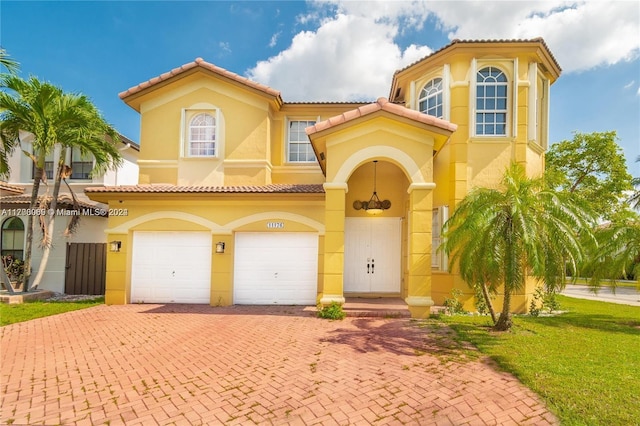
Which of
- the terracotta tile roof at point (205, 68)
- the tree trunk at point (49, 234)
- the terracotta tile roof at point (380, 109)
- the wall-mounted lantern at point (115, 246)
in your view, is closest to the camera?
the terracotta tile roof at point (380, 109)

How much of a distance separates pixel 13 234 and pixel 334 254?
50.4 feet

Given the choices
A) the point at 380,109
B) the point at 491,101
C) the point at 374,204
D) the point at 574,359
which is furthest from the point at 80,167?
the point at 574,359

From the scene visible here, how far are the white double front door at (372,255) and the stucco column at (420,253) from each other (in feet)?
11.4

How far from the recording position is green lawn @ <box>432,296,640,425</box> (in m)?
4.59

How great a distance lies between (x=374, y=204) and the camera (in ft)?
42.8

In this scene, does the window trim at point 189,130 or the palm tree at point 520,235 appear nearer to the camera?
the palm tree at point 520,235

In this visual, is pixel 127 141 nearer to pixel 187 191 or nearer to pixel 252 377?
pixel 187 191

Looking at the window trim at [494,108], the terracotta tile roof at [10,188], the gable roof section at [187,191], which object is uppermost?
the window trim at [494,108]

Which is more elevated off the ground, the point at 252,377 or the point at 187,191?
the point at 187,191

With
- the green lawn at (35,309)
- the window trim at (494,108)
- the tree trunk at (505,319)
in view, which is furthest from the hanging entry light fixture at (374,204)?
the green lawn at (35,309)

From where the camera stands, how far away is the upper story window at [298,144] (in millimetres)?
14969

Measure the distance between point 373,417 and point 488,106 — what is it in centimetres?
1132

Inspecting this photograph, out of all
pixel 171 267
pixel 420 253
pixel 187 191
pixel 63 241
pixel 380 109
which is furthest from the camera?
pixel 63 241

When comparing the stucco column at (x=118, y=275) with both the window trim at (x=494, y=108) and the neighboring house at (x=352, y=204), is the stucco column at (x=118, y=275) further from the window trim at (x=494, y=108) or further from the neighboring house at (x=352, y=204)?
the window trim at (x=494, y=108)
